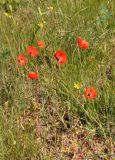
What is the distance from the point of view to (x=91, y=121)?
6.38ft

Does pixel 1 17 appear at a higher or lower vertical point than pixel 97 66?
higher

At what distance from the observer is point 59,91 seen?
2.04 m

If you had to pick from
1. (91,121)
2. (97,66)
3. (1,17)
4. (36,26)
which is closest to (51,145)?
(91,121)

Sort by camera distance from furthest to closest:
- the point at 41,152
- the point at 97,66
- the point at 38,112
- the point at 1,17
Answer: the point at 1,17 → the point at 97,66 → the point at 38,112 → the point at 41,152

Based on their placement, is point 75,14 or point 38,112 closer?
point 38,112

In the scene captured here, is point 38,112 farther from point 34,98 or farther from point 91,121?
point 91,121

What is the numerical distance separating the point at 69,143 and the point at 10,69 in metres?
0.59

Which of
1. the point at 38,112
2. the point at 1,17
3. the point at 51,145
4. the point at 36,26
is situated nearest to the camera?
the point at 51,145

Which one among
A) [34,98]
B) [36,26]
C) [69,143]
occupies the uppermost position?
[36,26]

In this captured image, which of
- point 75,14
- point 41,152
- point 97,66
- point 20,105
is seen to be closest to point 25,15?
point 75,14

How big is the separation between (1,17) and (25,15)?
0.18m

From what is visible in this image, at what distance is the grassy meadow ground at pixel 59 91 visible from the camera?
184 centimetres

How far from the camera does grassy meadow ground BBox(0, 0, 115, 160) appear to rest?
184 cm

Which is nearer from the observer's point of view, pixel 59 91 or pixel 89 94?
pixel 89 94
